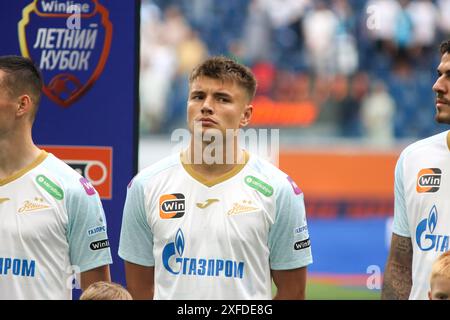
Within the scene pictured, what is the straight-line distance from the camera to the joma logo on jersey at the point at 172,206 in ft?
16.0

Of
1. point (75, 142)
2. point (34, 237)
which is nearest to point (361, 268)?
point (75, 142)

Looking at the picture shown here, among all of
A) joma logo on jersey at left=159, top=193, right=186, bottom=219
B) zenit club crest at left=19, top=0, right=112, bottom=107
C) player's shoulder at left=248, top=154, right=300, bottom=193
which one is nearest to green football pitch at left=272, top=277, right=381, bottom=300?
zenit club crest at left=19, top=0, right=112, bottom=107

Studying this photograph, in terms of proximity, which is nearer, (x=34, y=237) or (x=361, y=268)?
(x=34, y=237)

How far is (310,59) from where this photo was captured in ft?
59.4

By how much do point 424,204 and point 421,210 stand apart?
0.03 meters

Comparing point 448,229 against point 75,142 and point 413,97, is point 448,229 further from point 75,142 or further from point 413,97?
point 413,97

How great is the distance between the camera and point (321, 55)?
699 inches

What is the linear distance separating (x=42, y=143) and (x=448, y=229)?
2.52 meters

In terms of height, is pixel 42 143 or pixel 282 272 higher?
pixel 42 143

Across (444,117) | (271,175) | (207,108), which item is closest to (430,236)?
(444,117)

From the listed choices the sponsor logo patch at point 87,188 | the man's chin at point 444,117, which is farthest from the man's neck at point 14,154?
the man's chin at point 444,117

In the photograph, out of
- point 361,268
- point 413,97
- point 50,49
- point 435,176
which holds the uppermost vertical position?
point 413,97

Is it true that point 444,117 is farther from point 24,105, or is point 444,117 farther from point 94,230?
point 24,105
